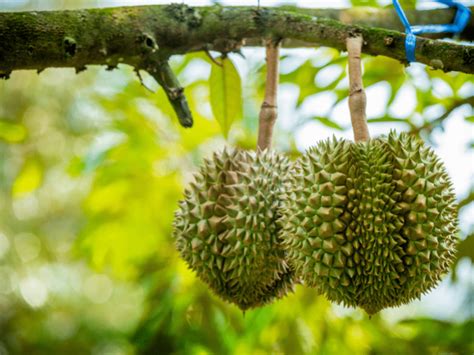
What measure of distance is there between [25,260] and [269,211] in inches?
287

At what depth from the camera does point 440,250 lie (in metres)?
1.38

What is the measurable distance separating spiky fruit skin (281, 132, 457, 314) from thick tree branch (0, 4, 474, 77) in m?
0.26

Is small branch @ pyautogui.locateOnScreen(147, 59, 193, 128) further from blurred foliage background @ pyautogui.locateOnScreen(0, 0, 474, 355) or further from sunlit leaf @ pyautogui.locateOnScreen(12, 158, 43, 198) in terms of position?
sunlit leaf @ pyautogui.locateOnScreen(12, 158, 43, 198)

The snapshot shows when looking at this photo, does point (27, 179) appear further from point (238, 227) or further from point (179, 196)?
point (238, 227)

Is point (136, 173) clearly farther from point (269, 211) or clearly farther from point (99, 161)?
point (269, 211)

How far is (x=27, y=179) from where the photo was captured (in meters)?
3.18

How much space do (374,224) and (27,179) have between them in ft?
7.74

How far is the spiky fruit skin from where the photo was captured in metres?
1.37

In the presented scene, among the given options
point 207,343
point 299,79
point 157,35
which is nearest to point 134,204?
point 207,343

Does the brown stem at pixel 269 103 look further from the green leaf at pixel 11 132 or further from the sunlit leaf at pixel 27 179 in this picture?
the sunlit leaf at pixel 27 179

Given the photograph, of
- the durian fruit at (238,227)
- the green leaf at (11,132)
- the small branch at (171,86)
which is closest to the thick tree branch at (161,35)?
the small branch at (171,86)

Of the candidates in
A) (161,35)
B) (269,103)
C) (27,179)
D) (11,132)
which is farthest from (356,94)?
(27,179)

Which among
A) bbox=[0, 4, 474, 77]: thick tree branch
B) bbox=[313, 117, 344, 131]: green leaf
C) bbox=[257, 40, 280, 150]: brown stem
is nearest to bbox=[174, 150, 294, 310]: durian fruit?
bbox=[257, 40, 280, 150]: brown stem

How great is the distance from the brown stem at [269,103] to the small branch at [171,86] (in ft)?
0.76
